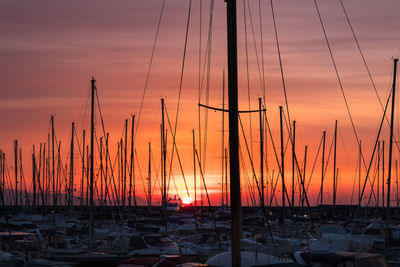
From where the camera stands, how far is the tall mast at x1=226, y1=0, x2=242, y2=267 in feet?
48.9

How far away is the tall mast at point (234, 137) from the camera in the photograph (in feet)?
48.9

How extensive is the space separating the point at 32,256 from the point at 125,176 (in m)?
30.6

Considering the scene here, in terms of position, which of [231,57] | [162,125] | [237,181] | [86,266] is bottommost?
[86,266]

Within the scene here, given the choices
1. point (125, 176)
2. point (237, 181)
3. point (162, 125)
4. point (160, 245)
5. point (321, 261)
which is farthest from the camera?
point (125, 176)

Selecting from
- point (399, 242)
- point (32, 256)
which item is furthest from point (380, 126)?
point (32, 256)

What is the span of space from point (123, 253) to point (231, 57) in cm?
2821

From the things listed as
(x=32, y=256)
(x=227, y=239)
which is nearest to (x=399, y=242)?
(x=227, y=239)

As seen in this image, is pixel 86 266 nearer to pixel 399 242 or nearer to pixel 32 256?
pixel 32 256

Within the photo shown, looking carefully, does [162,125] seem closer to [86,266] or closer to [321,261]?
[86,266]

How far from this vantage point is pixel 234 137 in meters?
15.1

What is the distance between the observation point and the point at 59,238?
143 ft

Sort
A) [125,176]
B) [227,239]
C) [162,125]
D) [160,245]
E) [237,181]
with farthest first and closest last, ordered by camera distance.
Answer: [125,176] → [162,125] → [227,239] → [160,245] → [237,181]

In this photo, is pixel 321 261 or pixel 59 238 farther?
pixel 59 238

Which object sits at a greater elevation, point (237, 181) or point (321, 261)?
point (237, 181)
